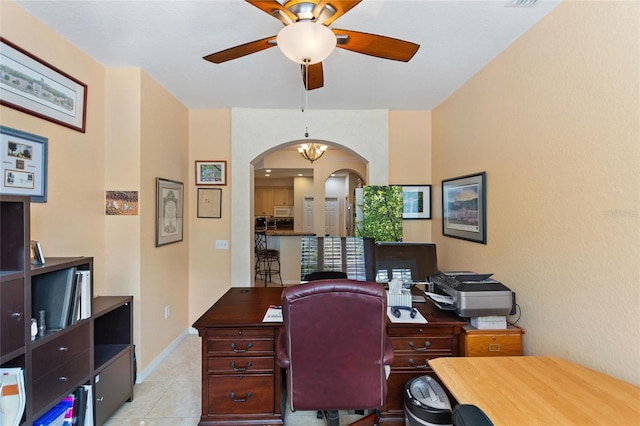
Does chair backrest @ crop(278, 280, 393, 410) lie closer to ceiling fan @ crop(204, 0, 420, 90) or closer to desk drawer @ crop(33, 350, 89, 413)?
ceiling fan @ crop(204, 0, 420, 90)

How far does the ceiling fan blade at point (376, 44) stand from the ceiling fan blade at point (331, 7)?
67 millimetres

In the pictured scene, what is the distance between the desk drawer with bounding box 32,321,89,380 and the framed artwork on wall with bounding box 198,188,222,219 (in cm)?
183

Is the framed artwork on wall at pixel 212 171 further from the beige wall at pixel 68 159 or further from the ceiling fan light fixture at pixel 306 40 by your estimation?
the ceiling fan light fixture at pixel 306 40

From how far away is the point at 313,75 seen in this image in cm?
188

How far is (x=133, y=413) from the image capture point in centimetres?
210

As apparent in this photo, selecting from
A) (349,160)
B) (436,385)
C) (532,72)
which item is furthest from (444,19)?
(349,160)

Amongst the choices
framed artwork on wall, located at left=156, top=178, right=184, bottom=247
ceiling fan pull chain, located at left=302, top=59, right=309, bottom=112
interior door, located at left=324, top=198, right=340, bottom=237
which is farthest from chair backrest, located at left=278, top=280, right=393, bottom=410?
interior door, located at left=324, top=198, right=340, bottom=237

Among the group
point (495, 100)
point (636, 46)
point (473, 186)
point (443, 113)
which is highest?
point (443, 113)

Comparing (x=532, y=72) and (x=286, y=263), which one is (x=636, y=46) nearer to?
(x=532, y=72)

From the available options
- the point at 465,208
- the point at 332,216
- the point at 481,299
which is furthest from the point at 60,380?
the point at 332,216

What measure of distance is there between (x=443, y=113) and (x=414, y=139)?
458mm

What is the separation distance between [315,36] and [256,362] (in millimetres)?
1918

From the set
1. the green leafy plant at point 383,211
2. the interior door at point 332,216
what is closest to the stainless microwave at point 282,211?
the interior door at point 332,216

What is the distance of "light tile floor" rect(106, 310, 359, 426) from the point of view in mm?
2023
